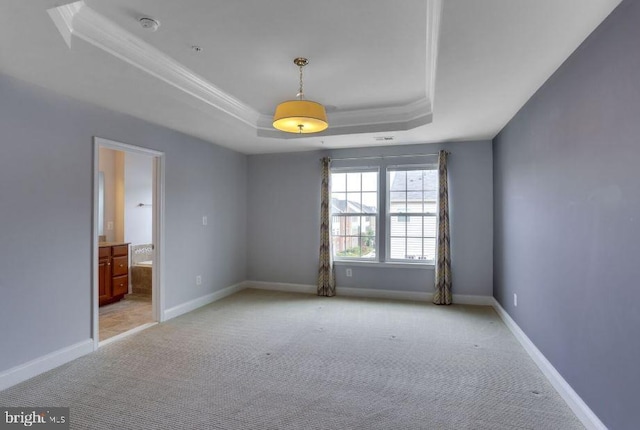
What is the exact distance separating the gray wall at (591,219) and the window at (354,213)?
100 inches

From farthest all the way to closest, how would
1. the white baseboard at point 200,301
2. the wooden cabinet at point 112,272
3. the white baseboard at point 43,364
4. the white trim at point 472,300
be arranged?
1. the white trim at point 472,300
2. the wooden cabinet at point 112,272
3. the white baseboard at point 200,301
4. the white baseboard at point 43,364

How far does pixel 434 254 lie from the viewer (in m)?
5.25

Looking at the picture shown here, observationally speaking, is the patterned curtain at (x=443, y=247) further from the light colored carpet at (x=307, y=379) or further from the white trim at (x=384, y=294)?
the light colored carpet at (x=307, y=379)

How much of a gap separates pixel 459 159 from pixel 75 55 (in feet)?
15.2

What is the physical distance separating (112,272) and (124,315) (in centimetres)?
83

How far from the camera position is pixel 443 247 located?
5.04m

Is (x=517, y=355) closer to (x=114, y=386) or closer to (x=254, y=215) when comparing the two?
(x=114, y=386)

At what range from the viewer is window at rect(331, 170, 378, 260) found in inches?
220

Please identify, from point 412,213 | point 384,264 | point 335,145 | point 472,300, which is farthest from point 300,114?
point 472,300

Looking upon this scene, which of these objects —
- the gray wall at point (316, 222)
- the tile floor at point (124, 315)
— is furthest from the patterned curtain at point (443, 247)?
the tile floor at point (124, 315)

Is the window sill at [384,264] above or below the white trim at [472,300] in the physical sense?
above

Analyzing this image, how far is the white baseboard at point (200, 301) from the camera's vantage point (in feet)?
14.3

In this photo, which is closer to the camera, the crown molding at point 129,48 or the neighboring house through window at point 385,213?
the crown molding at point 129,48

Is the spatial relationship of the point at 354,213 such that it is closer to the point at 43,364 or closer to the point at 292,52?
the point at 292,52
